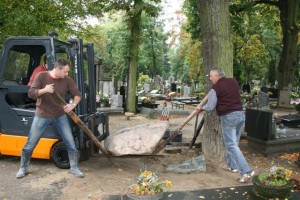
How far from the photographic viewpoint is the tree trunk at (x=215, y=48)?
6867 mm

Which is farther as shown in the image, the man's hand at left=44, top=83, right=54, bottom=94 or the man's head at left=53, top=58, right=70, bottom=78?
the man's head at left=53, top=58, right=70, bottom=78

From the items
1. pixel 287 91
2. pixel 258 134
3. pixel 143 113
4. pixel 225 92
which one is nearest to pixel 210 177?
pixel 225 92

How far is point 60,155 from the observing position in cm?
638

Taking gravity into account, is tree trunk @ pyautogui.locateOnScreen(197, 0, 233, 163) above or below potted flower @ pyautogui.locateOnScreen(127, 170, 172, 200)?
above

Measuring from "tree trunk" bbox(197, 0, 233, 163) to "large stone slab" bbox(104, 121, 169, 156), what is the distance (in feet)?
4.41

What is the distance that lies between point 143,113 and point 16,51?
1218cm

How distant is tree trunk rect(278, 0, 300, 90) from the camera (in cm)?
2134

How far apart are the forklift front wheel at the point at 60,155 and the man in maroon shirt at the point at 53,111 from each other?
408 millimetres

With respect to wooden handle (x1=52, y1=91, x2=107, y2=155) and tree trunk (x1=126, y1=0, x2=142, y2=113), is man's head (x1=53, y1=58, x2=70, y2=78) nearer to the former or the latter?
wooden handle (x1=52, y1=91, x2=107, y2=155)

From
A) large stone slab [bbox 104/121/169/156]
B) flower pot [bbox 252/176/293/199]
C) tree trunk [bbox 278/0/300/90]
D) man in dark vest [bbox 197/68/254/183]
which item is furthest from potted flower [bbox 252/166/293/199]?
tree trunk [bbox 278/0/300/90]

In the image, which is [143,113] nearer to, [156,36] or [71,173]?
A: [71,173]

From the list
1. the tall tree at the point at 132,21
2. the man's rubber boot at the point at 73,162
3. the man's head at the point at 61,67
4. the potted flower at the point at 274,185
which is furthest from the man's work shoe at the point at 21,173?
the tall tree at the point at 132,21

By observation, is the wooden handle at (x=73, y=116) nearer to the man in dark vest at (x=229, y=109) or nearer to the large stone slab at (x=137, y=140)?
the large stone slab at (x=137, y=140)

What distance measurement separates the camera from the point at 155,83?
119 ft
